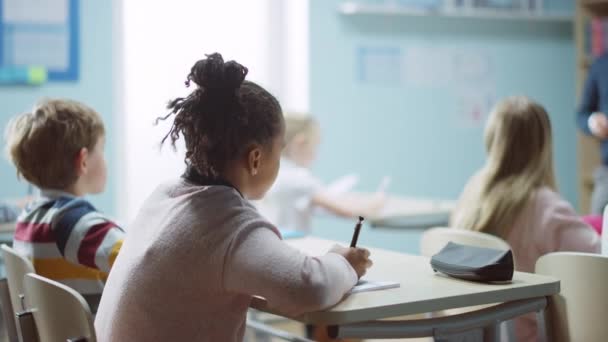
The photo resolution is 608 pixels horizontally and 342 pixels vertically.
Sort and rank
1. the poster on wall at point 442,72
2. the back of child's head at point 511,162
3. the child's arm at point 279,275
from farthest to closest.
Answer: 1. the poster on wall at point 442,72
2. the back of child's head at point 511,162
3. the child's arm at point 279,275

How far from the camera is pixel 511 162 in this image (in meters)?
2.56

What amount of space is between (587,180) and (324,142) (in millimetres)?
1681

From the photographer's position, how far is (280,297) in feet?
4.84

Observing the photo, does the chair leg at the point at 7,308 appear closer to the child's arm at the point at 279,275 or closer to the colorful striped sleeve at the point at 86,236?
the colorful striped sleeve at the point at 86,236

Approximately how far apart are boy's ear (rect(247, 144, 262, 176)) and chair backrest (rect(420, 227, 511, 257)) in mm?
795

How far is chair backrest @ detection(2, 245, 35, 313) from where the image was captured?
1.94 m

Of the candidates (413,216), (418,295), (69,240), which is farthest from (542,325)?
(413,216)

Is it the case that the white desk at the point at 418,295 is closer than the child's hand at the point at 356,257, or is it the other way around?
the white desk at the point at 418,295

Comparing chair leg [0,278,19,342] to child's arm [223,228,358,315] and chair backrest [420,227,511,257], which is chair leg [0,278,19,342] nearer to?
child's arm [223,228,358,315]

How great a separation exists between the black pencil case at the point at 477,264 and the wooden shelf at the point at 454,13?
3.62m

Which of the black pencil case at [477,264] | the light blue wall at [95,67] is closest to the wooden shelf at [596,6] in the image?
the light blue wall at [95,67]

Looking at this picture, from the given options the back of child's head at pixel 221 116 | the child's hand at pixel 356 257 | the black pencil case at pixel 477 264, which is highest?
the back of child's head at pixel 221 116

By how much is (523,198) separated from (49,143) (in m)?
1.26

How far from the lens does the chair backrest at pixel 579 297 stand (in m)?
1.94
